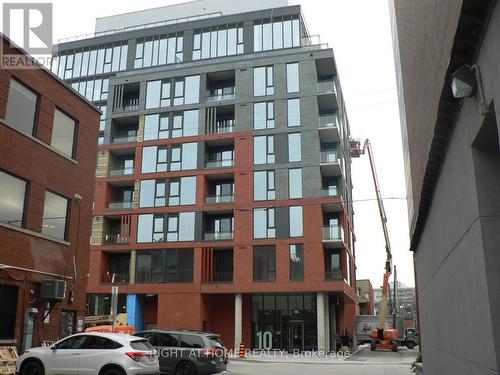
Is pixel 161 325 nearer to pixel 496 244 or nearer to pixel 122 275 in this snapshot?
pixel 122 275

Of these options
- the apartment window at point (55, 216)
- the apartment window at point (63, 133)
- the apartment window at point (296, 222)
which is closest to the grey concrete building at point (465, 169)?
the apartment window at point (55, 216)

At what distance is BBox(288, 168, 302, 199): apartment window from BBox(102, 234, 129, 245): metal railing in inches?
623

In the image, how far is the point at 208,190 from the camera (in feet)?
160

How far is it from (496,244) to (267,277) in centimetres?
3893

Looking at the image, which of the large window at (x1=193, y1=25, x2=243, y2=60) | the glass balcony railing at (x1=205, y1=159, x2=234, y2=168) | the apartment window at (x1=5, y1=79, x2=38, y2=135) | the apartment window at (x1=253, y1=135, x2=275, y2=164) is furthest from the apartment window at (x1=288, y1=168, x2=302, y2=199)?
the apartment window at (x1=5, y1=79, x2=38, y2=135)

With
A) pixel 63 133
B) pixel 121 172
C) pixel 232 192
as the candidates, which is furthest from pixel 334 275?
pixel 63 133

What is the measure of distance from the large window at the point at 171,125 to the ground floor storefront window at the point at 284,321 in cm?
1687

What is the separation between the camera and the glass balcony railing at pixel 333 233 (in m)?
44.0

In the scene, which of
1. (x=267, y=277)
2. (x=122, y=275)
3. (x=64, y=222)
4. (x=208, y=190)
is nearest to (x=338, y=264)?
(x=267, y=277)

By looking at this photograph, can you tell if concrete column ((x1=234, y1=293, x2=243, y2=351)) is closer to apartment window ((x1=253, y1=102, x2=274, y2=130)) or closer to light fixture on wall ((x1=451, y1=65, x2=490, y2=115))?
apartment window ((x1=253, y1=102, x2=274, y2=130))

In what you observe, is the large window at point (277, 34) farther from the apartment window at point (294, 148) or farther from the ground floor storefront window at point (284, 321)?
the ground floor storefront window at point (284, 321)

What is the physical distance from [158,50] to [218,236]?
74.1 feet

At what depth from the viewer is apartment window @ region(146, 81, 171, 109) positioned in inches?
2037

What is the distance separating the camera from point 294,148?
46438 millimetres
